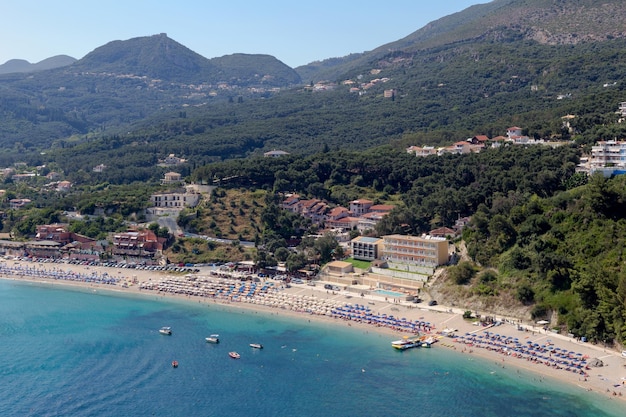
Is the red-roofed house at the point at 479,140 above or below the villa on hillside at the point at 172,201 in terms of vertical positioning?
above

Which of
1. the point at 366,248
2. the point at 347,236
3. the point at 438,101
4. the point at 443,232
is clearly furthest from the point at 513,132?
the point at 438,101

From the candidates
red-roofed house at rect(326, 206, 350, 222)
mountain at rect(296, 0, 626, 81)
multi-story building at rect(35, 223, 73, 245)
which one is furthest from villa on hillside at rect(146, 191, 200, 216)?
mountain at rect(296, 0, 626, 81)

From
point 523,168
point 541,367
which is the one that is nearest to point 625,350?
point 541,367

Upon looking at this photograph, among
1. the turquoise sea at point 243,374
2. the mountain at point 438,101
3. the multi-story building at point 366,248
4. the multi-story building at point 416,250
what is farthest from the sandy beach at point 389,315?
the mountain at point 438,101

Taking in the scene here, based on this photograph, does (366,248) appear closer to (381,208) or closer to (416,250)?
(416,250)

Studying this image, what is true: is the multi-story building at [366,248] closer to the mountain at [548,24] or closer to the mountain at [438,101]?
the mountain at [438,101]

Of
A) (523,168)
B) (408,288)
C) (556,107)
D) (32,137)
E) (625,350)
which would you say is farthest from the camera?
(32,137)

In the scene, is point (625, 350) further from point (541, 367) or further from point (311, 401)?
point (311, 401)
